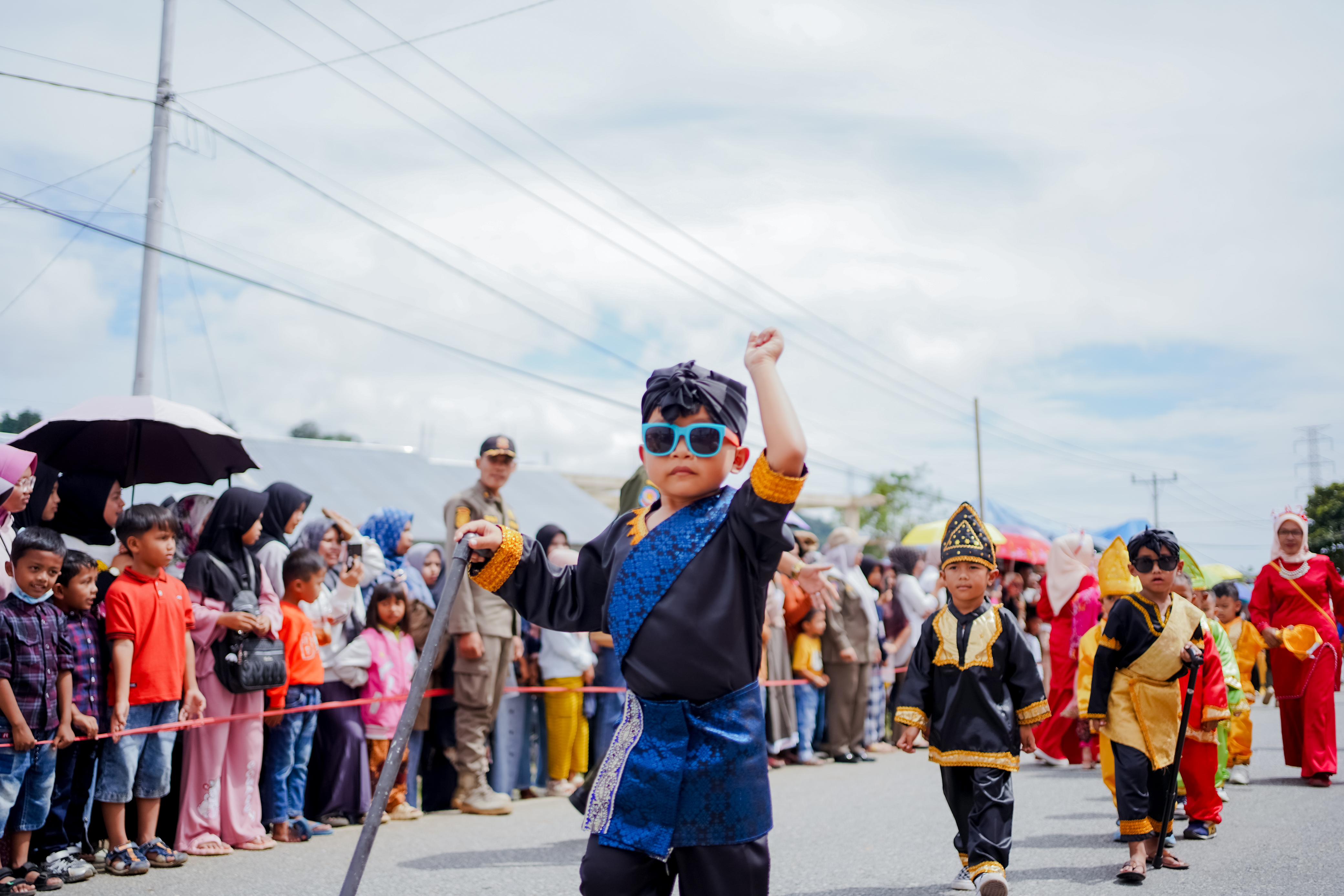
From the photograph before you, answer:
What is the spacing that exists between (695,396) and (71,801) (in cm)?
425

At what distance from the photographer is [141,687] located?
5.95 meters

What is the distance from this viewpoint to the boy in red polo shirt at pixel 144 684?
19.0ft

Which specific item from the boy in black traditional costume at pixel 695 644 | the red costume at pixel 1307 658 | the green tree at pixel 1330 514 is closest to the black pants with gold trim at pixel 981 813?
the boy in black traditional costume at pixel 695 644

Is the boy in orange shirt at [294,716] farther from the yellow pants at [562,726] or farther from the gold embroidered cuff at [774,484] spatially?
the gold embroidered cuff at [774,484]

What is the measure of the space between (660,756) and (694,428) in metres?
0.89

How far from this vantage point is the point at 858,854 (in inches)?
254

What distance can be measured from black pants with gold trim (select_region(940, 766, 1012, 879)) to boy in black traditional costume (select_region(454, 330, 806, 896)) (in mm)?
2207

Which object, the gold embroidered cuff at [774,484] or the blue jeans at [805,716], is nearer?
the gold embroidered cuff at [774,484]

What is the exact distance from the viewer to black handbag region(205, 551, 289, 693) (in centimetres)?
642

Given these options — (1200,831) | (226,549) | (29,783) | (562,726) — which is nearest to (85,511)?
(226,549)

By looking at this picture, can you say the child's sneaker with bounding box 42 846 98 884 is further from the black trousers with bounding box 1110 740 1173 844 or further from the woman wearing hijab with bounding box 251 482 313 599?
Result: the black trousers with bounding box 1110 740 1173 844

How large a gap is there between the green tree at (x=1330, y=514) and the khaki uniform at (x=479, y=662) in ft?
35.0

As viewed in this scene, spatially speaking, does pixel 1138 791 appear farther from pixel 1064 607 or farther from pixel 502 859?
pixel 1064 607

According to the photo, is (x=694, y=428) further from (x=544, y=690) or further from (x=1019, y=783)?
(x=1019, y=783)
